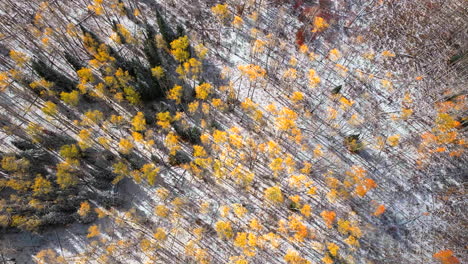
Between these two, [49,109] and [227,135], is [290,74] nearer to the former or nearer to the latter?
[227,135]

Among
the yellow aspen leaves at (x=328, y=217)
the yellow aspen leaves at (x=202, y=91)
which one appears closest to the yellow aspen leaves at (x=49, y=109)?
the yellow aspen leaves at (x=202, y=91)

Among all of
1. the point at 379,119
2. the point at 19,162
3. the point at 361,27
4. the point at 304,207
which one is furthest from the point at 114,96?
the point at 361,27

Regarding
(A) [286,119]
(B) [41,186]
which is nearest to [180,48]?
(A) [286,119]

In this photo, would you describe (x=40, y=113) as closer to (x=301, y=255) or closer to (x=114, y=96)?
(x=114, y=96)

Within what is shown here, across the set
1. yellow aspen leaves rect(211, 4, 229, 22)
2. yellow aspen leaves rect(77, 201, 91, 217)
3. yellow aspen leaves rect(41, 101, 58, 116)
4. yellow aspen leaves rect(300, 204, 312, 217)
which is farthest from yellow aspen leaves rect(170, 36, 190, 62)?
yellow aspen leaves rect(300, 204, 312, 217)

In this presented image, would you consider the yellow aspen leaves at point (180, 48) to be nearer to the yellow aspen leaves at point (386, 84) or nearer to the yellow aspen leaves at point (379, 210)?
the yellow aspen leaves at point (386, 84)

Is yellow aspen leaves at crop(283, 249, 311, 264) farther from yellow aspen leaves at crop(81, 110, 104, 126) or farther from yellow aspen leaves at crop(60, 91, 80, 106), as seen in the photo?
yellow aspen leaves at crop(60, 91, 80, 106)
